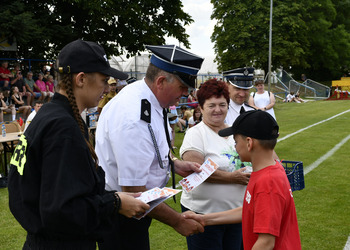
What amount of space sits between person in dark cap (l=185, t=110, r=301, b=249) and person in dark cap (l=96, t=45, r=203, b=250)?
1.64 feet

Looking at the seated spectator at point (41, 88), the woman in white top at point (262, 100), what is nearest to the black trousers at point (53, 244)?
the woman in white top at point (262, 100)

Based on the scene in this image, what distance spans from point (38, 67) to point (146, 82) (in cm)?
1936

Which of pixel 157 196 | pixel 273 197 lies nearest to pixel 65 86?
pixel 157 196

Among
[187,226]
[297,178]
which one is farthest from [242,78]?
[187,226]

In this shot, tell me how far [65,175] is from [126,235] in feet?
3.43

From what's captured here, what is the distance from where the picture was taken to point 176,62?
254 cm

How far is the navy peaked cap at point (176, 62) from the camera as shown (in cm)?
254

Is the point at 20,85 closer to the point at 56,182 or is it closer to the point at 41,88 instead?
the point at 41,88

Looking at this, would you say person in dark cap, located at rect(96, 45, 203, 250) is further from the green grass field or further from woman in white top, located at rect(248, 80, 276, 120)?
woman in white top, located at rect(248, 80, 276, 120)

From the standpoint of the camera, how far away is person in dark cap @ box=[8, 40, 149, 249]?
169 cm

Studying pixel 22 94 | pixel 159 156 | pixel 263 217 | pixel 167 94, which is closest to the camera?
pixel 263 217

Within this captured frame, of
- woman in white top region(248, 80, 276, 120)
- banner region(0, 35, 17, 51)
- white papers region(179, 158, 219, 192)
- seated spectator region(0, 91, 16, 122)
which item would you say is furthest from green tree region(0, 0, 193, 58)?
white papers region(179, 158, 219, 192)

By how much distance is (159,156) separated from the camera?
8.01 ft

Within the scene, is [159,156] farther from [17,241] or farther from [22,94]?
[22,94]
